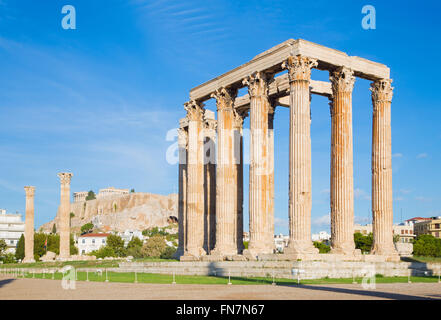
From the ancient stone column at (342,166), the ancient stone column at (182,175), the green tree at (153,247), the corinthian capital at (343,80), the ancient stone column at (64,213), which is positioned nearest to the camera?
the ancient stone column at (342,166)

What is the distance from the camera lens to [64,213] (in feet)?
302

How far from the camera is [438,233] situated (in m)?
154

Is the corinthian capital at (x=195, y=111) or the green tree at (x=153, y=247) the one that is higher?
the corinthian capital at (x=195, y=111)

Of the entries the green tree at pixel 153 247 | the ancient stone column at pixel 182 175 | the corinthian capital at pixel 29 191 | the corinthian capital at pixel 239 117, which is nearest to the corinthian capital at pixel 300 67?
the corinthian capital at pixel 239 117

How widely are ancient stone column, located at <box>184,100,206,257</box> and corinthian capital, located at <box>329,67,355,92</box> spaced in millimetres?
16458

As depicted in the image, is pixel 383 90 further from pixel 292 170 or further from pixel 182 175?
pixel 182 175

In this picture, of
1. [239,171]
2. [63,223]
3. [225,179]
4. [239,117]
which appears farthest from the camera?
[63,223]

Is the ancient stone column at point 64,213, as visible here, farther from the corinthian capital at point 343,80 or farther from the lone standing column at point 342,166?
the corinthian capital at point 343,80

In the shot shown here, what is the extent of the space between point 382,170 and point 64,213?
204 feet

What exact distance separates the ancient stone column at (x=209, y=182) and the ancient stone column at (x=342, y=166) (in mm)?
17801

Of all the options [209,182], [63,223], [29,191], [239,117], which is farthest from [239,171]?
[29,191]

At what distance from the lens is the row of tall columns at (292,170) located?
39375mm

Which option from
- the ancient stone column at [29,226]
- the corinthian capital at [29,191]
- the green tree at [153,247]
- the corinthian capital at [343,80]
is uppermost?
the corinthian capital at [343,80]
